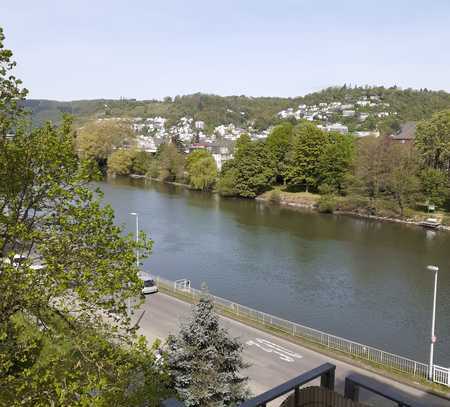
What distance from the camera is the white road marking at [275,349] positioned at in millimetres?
14586

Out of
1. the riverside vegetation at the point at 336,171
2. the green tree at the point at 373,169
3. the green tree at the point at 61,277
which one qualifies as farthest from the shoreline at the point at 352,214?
the green tree at the point at 61,277

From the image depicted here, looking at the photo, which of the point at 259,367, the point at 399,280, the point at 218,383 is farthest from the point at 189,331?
the point at 399,280

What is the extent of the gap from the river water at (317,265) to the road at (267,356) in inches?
174

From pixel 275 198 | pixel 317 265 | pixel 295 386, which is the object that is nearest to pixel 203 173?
pixel 275 198

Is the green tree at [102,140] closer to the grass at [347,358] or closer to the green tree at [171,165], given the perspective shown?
the green tree at [171,165]

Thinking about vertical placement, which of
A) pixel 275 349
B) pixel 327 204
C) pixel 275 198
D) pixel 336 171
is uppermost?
pixel 336 171

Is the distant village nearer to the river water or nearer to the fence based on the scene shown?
the river water

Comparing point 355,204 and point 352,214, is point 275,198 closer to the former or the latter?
point 352,214

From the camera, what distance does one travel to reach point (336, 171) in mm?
50750

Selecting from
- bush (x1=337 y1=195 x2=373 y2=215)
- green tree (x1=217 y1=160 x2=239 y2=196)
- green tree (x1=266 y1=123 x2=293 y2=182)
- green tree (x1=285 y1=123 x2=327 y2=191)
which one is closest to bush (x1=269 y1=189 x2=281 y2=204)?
green tree (x1=285 y1=123 x2=327 y2=191)

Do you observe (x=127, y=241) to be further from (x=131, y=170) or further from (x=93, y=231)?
(x=131, y=170)

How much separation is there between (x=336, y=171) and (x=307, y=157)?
3.86 meters

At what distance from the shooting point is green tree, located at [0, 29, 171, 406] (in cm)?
568

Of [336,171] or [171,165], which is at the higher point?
[336,171]
